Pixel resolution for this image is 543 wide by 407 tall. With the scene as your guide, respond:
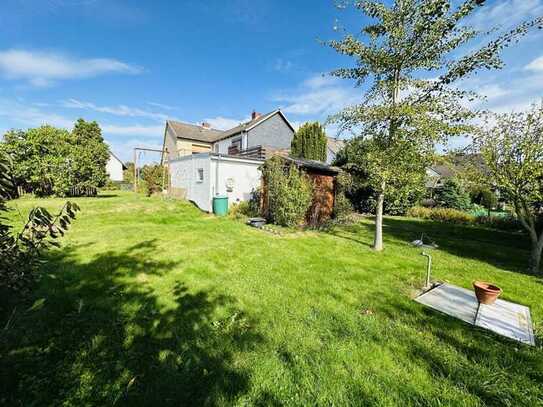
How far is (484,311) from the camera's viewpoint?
413 cm

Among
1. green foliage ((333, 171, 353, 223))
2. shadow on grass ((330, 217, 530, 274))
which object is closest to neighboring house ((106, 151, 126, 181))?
green foliage ((333, 171, 353, 223))

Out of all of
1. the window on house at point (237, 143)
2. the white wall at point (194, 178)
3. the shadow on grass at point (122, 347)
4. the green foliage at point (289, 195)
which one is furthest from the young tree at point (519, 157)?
the window on house at point (237, 143)

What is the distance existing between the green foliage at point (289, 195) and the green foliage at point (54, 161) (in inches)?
529

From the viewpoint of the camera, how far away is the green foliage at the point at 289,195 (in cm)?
990

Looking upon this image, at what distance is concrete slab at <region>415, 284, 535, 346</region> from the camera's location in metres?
3.58

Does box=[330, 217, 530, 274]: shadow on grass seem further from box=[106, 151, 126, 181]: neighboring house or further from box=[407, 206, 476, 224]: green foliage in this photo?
box=[106, 151, 126, 181]: neighboring house

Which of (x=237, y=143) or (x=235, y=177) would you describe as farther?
(x=237, y=143)

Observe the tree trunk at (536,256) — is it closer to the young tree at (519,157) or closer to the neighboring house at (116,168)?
the young tree at (519,157)

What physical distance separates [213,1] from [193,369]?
12.7 metres

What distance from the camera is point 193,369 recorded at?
2.55 metres

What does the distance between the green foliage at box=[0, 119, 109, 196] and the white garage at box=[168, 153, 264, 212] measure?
23.2ft

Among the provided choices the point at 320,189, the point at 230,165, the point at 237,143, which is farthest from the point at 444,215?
the point at 237,143

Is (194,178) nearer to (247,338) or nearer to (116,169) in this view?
(247,338)

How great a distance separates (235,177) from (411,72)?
9.15 metres
